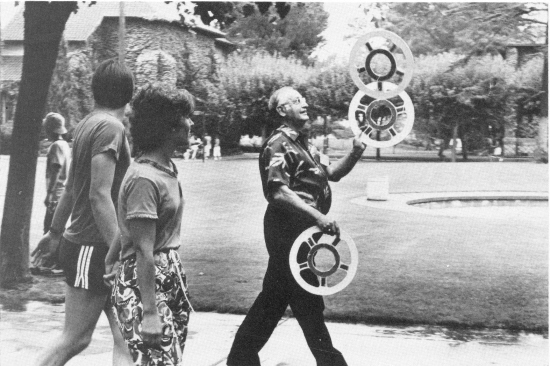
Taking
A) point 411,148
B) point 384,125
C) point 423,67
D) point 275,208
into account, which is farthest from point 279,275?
point 411,148

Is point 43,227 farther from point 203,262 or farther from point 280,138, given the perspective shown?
point 280,138

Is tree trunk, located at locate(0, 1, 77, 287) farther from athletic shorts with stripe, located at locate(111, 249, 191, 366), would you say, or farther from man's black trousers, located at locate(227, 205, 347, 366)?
athletic shorts with stripe, located at locate(111, 249, 191, 366)

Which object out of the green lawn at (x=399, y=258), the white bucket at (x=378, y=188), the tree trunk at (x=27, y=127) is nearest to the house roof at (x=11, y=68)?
the tree trunk at (x=27, y=127)

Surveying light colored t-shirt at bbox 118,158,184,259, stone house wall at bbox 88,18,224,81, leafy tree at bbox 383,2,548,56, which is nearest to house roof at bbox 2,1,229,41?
stone house wall at bbox 88,18,224,81

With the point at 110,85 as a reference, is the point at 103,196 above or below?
below

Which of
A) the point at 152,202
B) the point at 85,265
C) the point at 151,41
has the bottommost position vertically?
the point at 85,265

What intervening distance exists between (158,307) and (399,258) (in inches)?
163

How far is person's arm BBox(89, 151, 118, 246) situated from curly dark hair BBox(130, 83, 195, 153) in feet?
1.52

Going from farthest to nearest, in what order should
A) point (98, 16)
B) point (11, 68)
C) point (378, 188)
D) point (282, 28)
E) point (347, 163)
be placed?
point (378, 188), point (11, 68), point (98, 16), point (282, 28), point (347, 163)

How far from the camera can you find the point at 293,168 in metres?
3.42

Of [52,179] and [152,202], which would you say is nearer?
[152,202]

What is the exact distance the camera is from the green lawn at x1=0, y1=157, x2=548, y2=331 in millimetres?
5277

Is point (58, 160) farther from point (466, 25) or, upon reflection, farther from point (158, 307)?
point (158, 307)

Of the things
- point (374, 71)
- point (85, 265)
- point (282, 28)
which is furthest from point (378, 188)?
point (85, 265)
